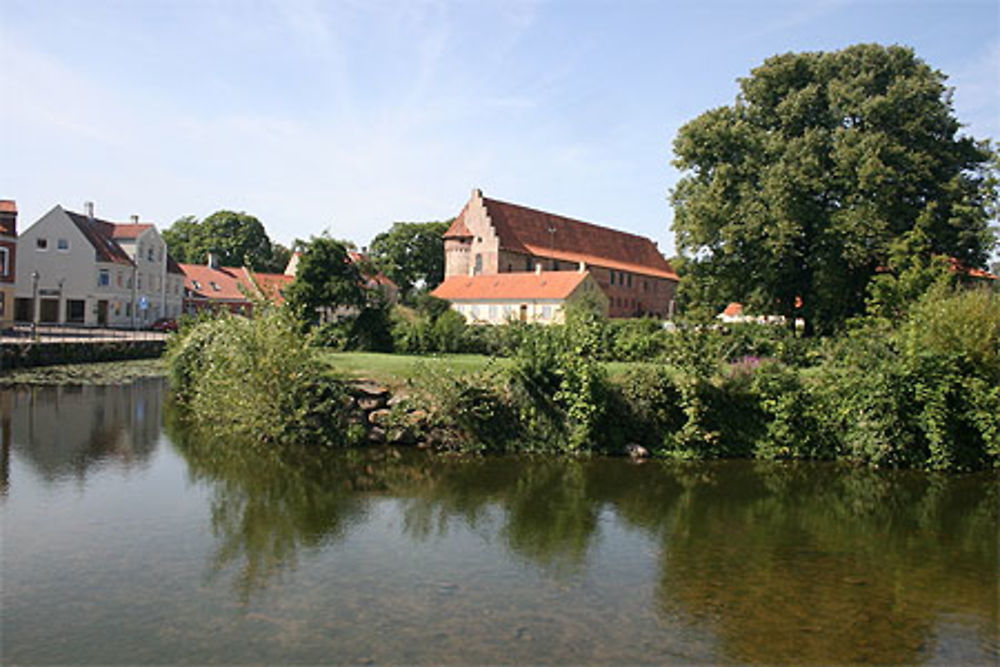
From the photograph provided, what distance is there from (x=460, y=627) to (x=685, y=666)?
93.2 inches

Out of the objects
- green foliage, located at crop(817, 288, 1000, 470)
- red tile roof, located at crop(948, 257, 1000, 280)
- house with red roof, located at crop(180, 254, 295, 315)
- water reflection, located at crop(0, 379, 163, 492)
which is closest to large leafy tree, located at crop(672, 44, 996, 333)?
red tile roof, located at crop(948, 257, 1000, 280)

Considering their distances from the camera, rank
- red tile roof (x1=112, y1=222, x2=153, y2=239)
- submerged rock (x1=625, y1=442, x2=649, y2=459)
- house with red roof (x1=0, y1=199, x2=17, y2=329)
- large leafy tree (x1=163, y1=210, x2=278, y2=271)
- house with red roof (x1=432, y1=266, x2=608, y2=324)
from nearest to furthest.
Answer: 1. submerged rock (x1=625, y1=442, x2=649, y2=459)
2. house with red roof (x1=0, y1=199, x2=17, y2=329)
3. house with red roof (x1=432, y1=266, x2=608, y2=324)
4. red tile roof (x1=112, y1=222, x2=153, y2=239)
5. large leafy tree (x1=163, y1=210, x2=278, y2=271)

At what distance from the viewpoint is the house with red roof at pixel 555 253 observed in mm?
72500

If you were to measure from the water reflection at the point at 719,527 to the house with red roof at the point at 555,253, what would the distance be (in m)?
46.7

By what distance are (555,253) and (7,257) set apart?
1845 inches

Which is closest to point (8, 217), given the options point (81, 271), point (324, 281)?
point (81, 271)

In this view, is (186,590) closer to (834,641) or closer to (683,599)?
(683,599)

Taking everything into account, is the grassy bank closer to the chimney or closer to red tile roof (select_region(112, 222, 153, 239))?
the chimney

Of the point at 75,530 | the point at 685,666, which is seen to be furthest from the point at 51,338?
the point at 685,666

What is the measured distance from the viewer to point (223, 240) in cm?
9150

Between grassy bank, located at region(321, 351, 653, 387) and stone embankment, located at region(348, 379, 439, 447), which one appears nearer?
stone embankment, located at region(348, 379, 439, 447)

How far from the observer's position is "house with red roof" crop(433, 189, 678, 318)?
72.5 metres

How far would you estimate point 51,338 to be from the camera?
40.6 m

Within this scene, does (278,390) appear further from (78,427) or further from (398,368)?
(78,427)
